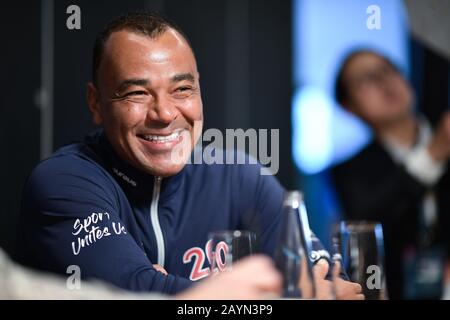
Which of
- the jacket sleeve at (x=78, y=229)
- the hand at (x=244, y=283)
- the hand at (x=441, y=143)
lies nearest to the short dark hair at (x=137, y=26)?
the jacket sleeve at (x=78, y=229)

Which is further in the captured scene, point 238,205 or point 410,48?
point 410,48

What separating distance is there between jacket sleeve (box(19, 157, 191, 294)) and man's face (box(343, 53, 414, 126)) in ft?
6.32

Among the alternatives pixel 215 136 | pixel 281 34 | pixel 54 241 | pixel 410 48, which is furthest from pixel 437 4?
pixel 54 241

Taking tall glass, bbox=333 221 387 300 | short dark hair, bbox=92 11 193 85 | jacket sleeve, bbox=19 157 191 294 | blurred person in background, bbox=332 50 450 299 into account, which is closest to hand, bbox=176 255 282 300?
tall glass, bbox=333 221 387 300

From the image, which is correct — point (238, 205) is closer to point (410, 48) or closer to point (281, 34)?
point (281, 34)

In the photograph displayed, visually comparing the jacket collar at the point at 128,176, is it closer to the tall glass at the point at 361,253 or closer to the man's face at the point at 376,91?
the tall glass at the point at 361,253

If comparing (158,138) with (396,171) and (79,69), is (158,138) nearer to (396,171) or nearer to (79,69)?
(79,69)

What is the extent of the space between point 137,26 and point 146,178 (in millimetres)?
373

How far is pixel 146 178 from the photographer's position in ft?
5.58

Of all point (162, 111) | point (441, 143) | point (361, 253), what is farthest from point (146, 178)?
point (441, 143)

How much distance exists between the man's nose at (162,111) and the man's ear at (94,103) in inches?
7.7

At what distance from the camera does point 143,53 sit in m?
1.65

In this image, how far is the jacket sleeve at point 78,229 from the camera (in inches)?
53.8
